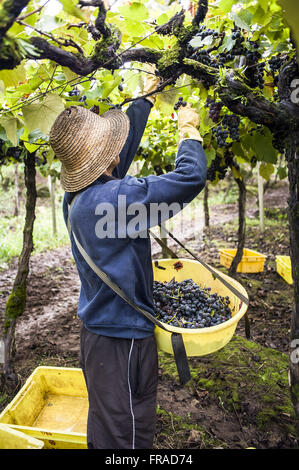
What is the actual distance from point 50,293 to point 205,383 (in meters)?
2.85

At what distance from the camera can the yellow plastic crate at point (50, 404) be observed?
7.19ft

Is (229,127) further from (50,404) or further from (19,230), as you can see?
(19,230)

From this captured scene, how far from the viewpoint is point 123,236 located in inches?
54.6

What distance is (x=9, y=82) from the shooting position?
4.50 ft

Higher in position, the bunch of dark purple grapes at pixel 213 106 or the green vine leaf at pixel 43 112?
the bunch of dark purple grapes at pixel 213 106

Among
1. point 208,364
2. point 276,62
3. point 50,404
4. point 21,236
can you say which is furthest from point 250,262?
point 21,236

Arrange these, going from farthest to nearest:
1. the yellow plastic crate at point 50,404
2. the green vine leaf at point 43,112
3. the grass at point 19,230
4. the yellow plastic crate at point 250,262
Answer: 1. the grass at point 19,230
2. the yellow plastic crate at point 250,262
3. the yellow plastic crate at point 50,404
4. the green vine leaf at point 43,112

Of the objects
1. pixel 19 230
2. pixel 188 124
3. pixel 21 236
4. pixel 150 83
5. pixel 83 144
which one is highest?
pixel 150 83

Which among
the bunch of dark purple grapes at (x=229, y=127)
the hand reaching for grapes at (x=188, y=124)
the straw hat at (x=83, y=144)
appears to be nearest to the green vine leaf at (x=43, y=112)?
the straw hat at (x=83, y=144)

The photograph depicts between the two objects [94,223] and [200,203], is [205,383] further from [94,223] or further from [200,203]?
[200,203]

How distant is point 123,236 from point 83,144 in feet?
1.43

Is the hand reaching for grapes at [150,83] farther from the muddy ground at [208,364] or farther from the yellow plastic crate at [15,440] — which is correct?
the muddy ground at [208,364]
